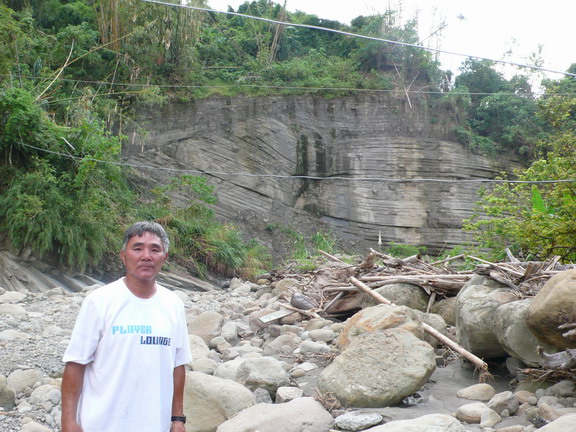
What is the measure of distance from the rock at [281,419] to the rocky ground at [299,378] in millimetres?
39

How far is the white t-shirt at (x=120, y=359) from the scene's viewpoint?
1.92m

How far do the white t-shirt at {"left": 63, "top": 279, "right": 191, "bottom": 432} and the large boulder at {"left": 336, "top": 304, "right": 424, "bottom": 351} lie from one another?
10.1ft

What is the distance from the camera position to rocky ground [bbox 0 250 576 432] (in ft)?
12.1

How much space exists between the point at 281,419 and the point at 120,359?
1950 mm

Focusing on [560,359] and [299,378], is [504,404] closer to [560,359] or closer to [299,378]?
[560,359]

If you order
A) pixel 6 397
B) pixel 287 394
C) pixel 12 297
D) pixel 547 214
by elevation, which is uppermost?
pixel 547 214

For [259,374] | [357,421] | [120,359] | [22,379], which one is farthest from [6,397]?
[120,359]

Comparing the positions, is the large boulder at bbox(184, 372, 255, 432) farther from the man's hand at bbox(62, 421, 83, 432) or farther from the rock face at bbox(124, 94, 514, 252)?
the rock face at bbox(124, 94, 514, 252)

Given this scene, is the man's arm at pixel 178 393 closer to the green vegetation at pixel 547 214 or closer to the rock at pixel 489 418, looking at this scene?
the rock at pixel 489 418

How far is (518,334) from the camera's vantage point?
4.19m

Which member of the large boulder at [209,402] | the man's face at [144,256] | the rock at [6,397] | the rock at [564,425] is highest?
the man's face at [144,256]

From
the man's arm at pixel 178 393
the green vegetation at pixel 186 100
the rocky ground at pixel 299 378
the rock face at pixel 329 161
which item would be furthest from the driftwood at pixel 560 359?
the rock face at pixel 329 161

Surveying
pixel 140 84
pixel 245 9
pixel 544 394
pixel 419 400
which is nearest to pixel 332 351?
pixel 419 400

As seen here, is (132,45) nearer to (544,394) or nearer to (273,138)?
(273,138)
